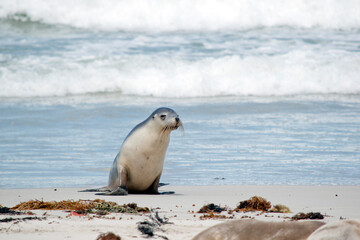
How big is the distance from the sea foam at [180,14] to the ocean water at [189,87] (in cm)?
5

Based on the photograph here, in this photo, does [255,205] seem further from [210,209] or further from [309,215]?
[309,215]

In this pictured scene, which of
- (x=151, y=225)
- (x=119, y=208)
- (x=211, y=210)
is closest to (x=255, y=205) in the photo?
(x=211, y=210)

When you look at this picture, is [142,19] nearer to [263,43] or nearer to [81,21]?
[81,21]

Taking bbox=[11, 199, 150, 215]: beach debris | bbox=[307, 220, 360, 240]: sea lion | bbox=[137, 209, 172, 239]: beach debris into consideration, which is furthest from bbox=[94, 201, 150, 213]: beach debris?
bbox=[307, 220, 360, 240]: sea lion

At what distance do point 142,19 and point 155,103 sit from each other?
918 cm

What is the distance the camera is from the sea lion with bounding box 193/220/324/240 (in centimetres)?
347

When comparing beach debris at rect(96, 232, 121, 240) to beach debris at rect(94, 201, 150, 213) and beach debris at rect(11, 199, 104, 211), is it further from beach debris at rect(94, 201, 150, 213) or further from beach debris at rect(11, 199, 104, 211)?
beach debris at rect(11, 199, 104, 211)

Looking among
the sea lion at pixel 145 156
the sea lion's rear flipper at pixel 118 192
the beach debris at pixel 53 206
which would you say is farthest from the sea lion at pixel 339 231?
the sea lion at pixel 145 156

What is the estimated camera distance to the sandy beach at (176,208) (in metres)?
4.50

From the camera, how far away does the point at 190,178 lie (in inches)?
308

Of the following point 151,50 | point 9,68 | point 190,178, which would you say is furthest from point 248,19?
point 190,178

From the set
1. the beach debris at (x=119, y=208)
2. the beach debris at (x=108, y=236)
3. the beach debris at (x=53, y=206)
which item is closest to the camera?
the beach debris at (x=108, y=236)

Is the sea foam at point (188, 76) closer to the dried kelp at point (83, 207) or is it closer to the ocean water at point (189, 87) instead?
the ocean water at point (189, 87)

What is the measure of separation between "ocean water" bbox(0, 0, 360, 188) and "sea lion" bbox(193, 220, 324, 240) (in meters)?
3.84
